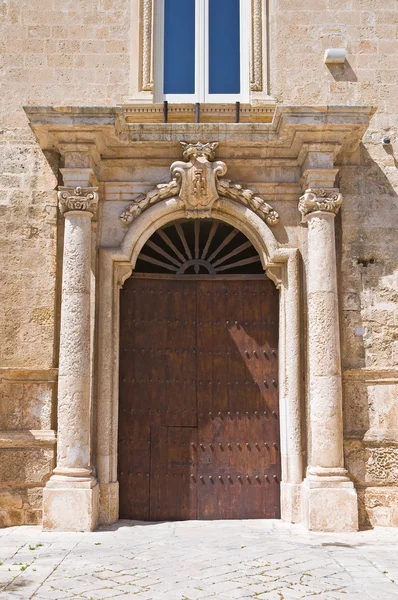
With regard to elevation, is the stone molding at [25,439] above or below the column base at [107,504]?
above

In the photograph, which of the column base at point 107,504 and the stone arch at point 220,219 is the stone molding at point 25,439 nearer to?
the column base at point 107,504

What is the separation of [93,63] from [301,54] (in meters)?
2.44

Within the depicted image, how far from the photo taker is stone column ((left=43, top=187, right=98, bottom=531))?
6898 mm

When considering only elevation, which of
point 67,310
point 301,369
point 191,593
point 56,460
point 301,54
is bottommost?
point 191,593

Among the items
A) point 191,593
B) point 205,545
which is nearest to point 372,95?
point 205,545

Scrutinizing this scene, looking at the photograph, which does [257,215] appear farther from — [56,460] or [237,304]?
[56,460]

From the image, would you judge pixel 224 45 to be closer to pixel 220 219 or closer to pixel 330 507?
pixel 220 219

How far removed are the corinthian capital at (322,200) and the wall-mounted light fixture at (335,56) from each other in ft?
5.56

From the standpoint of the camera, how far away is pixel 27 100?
8117 mm

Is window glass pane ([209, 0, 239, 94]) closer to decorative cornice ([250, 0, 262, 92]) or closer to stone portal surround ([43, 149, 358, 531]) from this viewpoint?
decorative cornice ([250, 0, 262, 92])

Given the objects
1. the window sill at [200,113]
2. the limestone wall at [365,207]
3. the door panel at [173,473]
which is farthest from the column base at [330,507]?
the window sill at [200,113]

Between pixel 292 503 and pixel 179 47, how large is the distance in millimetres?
5411

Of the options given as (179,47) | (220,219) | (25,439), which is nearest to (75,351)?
(25,439)

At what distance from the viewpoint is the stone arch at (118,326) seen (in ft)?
24.3
